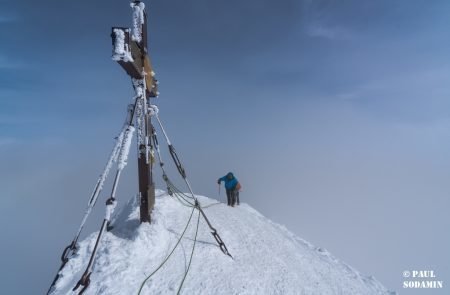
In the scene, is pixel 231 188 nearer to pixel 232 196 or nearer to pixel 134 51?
pixel 232 196

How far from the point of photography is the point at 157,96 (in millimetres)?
8914

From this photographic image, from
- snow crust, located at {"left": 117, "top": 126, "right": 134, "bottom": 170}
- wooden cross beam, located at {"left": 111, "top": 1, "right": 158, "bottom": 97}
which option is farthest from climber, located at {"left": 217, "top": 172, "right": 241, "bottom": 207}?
snow crust, located at {"left": 117, "top": 126, "right": 134, "bottom": 170}

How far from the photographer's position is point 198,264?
Result: 679 centimetres

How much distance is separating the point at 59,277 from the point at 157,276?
1888 mm

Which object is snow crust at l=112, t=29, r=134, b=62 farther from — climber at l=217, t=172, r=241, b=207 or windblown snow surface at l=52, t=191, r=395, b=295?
climber at l=217, t=172, r=241, b=207

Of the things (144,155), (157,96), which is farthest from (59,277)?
(157,96)

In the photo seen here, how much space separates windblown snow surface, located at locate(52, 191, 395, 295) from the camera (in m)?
5.84

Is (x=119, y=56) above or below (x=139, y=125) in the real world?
above

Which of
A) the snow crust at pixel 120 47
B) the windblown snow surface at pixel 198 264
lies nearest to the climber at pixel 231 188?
the windblown snow surface at pixel 198 264

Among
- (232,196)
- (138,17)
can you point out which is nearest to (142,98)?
(138,17)

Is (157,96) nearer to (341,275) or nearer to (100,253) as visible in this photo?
(100,253)

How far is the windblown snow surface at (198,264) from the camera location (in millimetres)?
5844

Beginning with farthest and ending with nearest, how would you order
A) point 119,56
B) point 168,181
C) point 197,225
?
point 168,181
point 197,225
point 119,56

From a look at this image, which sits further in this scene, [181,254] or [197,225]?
[197,225]
